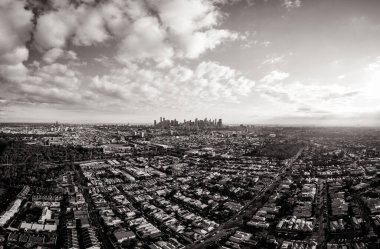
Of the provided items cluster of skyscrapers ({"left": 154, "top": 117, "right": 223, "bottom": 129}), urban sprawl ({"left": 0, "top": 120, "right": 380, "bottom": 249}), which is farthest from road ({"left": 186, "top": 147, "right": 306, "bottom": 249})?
cluster of skyscrapers ({"left": 154, "top": 117, "right": 223, "bottom": 129})

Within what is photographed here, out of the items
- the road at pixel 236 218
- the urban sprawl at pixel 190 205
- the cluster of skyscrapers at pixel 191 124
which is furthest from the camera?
the cluster of skyscrapers at pixel 191 124

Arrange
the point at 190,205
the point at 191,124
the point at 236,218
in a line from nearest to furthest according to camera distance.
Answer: the point at 236,218 < the point at 190,205 < the point at 191,124

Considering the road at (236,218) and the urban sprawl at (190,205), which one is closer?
the road at (236,218)

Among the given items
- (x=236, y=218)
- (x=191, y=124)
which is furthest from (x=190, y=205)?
(x=191, y=124)

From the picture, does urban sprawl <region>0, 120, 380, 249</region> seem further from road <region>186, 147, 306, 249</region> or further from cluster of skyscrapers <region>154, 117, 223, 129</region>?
cluster of skyscrapers <region>154, 117, 223, 129</region>

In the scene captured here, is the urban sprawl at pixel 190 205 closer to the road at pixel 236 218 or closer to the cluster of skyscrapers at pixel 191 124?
the road at pixel 236 218

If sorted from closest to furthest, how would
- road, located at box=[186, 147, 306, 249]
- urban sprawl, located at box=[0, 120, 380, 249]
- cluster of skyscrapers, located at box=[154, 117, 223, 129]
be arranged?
road, located at box=[186, 147, 306, 249] → urban sprawl, located at box=[0, 120, 380, 249] → cluster of skyscrapers, located at box=[154, 117, 223, 129]

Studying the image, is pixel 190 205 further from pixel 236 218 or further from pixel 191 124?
pixel 191 124

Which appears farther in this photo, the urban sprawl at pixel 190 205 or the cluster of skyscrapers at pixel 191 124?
the cluster of skyscrapers at pixel 191 124

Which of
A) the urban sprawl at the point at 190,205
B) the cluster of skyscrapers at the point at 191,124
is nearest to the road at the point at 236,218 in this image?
the urban sprawl at the point at 190,205

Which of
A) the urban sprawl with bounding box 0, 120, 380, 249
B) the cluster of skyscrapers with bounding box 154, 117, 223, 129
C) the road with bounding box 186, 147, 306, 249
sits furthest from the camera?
the cluster of skyscrapers with bounding box 154, 117, 223, 129

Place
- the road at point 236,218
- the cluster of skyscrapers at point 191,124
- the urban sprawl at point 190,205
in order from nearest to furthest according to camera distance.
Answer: the road at point 236,218, the urban sprawl at point 190,205, the cluster of skyscrapers at point 191,124

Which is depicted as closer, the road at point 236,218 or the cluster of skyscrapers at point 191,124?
the road at point 236,218
